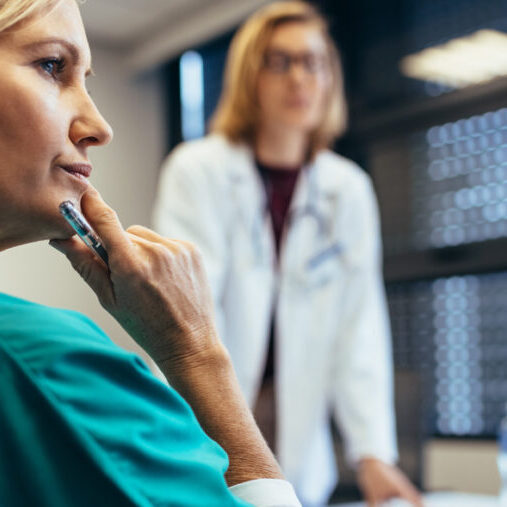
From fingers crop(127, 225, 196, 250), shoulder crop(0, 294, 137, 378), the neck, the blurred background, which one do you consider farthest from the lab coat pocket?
shoulder crop(0, 294, 137, 378)

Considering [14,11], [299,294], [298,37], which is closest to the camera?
[14,11]

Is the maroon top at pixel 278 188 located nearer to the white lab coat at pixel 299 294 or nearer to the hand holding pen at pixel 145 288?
the white lab coat at pixel 299 294

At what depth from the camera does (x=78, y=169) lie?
0.66 m

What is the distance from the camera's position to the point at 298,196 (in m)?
1.99

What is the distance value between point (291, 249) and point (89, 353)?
146 cm

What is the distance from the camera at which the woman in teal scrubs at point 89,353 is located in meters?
0.47

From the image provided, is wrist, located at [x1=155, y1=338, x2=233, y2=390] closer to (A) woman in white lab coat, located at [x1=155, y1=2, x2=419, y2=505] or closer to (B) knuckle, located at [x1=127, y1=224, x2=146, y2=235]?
(B) knuckle, located at [x1=127, y1=224, x2=146, y2=235]

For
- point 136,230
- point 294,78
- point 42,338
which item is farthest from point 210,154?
point 42,338

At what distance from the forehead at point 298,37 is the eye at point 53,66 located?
55.6 inches

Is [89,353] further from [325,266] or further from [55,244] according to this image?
[325,266]

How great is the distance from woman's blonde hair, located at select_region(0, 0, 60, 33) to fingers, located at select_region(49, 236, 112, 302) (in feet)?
0.65

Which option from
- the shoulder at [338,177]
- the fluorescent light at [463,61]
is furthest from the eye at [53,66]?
the fluorescent light at [463,61]

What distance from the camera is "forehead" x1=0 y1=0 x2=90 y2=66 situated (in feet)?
2.01

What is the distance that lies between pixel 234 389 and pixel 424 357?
→ 2.56 m
